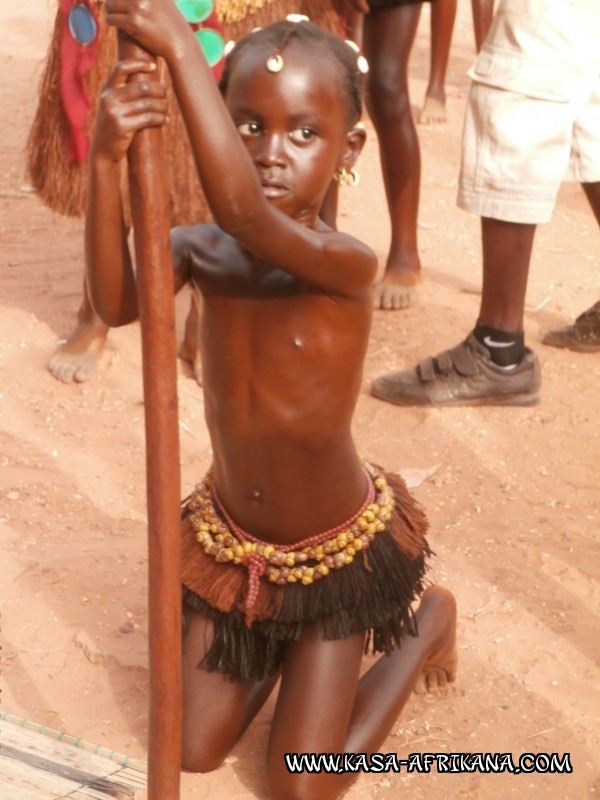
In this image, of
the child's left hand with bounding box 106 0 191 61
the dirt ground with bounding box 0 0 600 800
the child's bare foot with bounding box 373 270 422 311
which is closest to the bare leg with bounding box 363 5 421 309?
the child's bare foot with bounding box 373 270 422 311

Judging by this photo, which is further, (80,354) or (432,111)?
(432,111)

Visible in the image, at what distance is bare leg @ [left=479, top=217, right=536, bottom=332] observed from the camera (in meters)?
3.71

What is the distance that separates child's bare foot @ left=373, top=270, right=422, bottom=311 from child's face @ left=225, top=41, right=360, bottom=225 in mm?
2367

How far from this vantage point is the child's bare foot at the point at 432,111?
260 inches

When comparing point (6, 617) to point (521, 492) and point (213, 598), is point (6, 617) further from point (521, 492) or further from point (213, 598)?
point (521, 492)

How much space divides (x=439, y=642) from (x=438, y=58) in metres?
4.65

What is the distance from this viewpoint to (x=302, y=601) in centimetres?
228

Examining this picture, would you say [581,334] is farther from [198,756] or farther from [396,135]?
[198,756]

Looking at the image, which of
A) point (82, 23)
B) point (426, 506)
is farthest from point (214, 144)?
point (426, 506)

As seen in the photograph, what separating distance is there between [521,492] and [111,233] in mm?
1923

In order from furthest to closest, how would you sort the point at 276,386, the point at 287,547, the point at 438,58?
the point at 438,58 → the point at 287,547 → the point at 276,386

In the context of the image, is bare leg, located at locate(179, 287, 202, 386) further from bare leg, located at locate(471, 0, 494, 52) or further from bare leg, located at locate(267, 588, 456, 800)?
bare leg, located at locate(471, 0, 494, 52)

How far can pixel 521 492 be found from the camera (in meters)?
3.42

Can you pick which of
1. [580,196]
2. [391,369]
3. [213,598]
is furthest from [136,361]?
[580,196]
